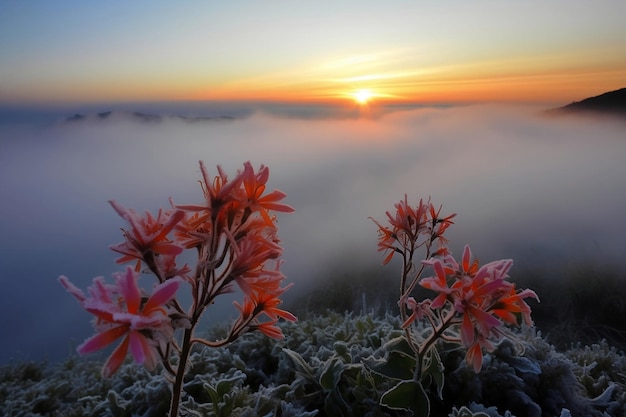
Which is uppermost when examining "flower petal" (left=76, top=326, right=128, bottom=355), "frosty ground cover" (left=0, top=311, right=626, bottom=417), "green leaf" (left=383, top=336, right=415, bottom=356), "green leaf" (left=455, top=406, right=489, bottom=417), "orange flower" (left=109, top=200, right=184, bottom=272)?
"orange flower" (left=109, top=200, right=184, bottom=272)

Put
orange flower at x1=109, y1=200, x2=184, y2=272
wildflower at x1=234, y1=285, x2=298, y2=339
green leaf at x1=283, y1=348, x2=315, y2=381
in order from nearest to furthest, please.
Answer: orange flower at x1=109, y1=200, x2=184, y2=272, wildflower at x1=234, y1=285, x2=298, y2=339, green leaf at x1=283, y1=348, x2=315, y2=381

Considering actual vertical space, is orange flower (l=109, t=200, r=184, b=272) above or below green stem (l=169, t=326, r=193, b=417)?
above

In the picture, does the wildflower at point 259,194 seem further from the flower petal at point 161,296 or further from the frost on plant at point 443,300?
the frost on plant at point 443,300

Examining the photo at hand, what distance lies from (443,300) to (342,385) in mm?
1518

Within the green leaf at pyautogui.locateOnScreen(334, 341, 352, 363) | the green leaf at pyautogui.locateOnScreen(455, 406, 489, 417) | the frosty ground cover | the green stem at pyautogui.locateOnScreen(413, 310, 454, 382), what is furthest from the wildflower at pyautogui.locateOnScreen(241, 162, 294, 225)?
the green leaf at pyautogui.locateOnScreen(334, 341, 352, 363)

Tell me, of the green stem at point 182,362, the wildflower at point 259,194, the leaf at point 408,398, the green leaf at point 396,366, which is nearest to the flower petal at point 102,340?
the green stem at point 182,362

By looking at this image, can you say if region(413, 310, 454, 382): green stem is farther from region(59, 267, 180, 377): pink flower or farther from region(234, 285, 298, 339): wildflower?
region(59, 267, 180, 377): pink flower

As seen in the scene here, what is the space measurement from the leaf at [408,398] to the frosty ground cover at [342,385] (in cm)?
19

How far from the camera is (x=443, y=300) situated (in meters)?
1.95

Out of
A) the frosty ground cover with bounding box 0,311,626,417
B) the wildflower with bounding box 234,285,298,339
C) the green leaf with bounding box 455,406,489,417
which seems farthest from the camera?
the frosty ground cover with bounding box 0,311,626,417

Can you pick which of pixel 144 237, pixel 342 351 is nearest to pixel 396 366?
pixel 342 351

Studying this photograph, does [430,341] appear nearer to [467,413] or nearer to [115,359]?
[467,413]

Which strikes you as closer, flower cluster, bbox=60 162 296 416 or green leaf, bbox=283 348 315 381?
flower cluster, bbox=60 162 296 416

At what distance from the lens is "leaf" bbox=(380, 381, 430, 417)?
2439mm
